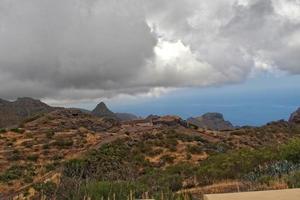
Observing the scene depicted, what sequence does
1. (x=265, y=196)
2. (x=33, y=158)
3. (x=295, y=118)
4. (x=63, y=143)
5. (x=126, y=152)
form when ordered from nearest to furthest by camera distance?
(x=265, y=196)
(x=33, y=158)
(x=126, y=152)
(x=63, y=143)
(x=295, y=118)

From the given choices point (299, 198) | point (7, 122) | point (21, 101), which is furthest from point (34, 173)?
point (21, 101)

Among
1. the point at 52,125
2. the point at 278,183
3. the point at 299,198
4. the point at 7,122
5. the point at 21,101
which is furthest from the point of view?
the point at 21,101

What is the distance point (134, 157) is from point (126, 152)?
2122mm

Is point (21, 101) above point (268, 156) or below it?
above

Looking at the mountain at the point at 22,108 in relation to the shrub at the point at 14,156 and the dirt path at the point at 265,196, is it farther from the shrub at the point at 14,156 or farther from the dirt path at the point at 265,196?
the dirt path at the point at 265,196

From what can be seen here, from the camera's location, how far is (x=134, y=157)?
43.8 meters

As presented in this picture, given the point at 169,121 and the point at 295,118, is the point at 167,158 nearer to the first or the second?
the point at 169,121

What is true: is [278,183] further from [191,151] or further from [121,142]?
[121,142]

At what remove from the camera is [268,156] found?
96.2 ft

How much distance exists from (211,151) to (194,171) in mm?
16560

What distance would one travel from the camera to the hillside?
92.5 ft

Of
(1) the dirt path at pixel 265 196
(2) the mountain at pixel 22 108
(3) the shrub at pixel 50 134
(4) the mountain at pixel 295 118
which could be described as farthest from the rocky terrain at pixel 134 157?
(2) the mountain at pixel 22 108

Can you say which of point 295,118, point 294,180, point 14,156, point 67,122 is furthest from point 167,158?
point 295,118

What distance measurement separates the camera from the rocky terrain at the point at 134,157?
20359 millimetres
